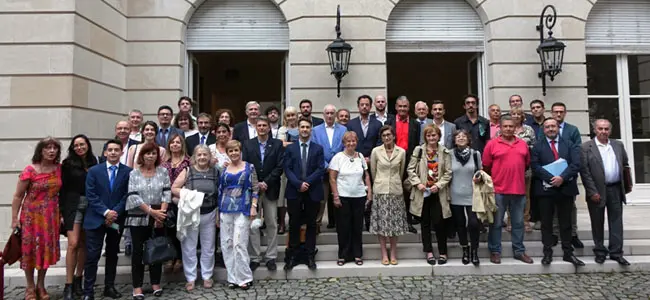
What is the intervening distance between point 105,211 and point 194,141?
5.18 feet

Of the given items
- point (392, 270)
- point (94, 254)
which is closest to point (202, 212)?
point (94, 254)

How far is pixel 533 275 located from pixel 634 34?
Result: 6760mm

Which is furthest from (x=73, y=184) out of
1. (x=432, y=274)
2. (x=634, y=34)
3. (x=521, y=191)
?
(x=634, y=34)

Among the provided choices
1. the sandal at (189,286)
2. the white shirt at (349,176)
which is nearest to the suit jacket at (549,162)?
the white shirt at (349,176)

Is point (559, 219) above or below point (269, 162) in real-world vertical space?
below

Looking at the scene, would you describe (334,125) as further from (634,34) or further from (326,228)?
(634,34)

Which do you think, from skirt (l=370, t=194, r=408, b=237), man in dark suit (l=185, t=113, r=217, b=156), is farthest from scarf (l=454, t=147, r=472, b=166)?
man in dark suit (l=185, t=113, r=217, b=156)

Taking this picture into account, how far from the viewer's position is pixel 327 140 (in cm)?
605

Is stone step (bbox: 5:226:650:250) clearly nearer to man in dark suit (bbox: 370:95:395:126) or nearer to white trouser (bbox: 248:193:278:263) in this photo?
white trouser (bbox: 248:193:278:263)

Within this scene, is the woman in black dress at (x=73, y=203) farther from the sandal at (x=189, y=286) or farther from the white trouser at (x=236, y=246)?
the white trouser at (x=236, y=246)

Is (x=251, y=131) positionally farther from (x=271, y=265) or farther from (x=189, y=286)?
(x=189, y=286)

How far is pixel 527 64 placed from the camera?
8391 millimetres

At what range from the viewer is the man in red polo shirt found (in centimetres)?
548

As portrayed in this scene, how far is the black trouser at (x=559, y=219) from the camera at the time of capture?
5547 millimetres
